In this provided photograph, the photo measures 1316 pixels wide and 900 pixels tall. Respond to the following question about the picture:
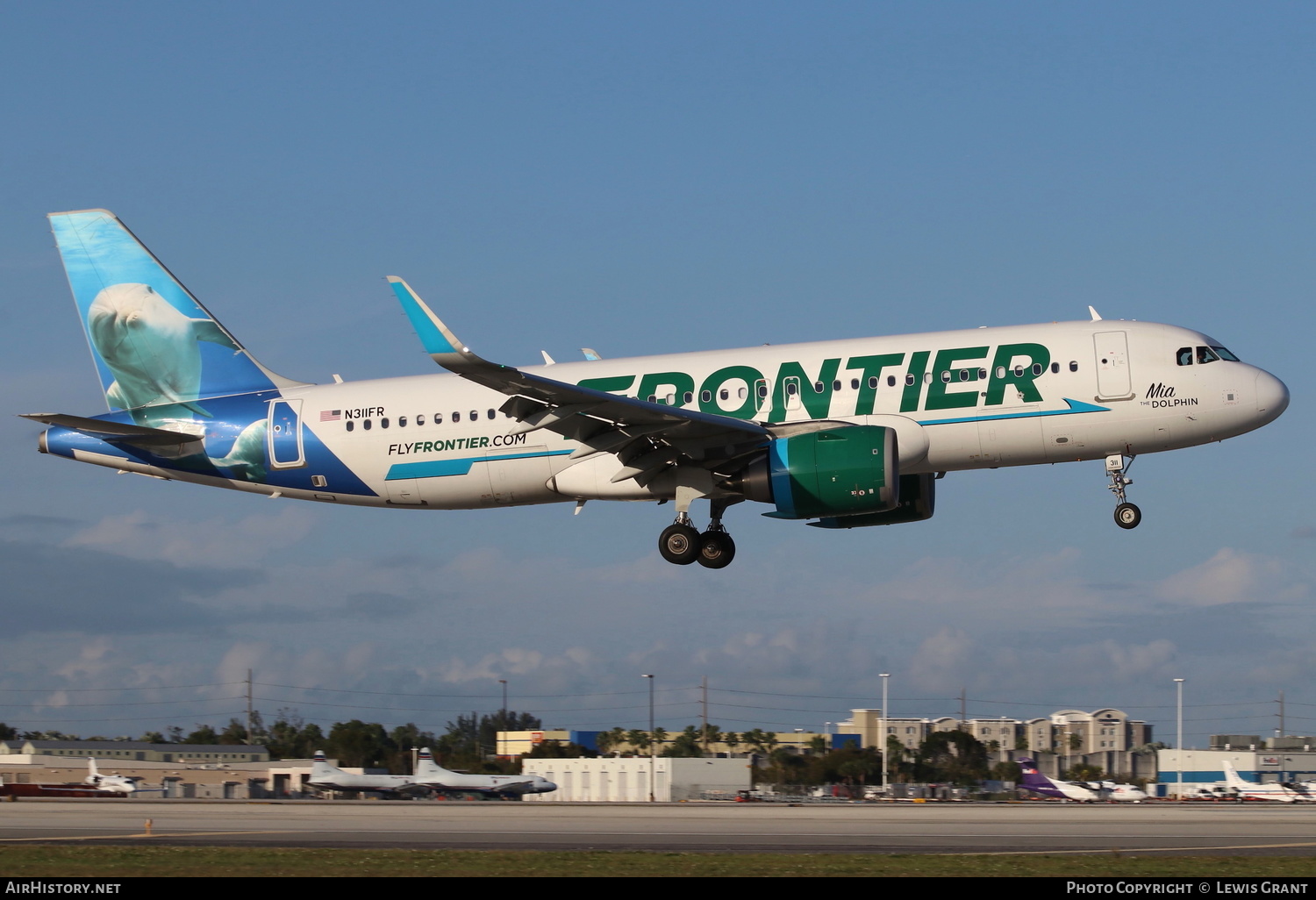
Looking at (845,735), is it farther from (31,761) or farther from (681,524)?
(681,524)

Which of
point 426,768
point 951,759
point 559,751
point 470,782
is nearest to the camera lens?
point 426,768

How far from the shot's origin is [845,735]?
13550cm

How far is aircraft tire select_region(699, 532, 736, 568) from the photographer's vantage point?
115 feet

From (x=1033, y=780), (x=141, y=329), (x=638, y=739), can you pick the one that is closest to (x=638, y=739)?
(x=638, y=739)

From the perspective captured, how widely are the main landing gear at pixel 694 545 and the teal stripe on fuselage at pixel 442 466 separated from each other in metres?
3.24

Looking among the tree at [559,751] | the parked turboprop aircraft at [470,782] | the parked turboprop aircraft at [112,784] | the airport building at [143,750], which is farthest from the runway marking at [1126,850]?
the airport building at [143,750]

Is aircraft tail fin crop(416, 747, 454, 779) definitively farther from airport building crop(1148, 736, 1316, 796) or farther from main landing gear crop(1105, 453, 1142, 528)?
airport building crop(1148, 736, 1316, 796)

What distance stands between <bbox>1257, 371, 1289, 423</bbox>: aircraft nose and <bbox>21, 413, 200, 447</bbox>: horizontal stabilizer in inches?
1026

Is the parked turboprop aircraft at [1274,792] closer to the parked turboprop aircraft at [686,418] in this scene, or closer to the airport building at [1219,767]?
the airport building at [1219,767]

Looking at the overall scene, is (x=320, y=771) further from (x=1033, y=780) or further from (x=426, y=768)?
(x=1033, y=780)

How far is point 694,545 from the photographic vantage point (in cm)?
3494

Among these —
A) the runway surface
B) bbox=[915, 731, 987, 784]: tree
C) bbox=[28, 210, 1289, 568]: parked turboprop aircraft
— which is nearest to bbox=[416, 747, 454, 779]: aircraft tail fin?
the runway surface

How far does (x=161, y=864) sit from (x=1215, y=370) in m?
24.0

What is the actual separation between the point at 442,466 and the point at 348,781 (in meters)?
29.6
